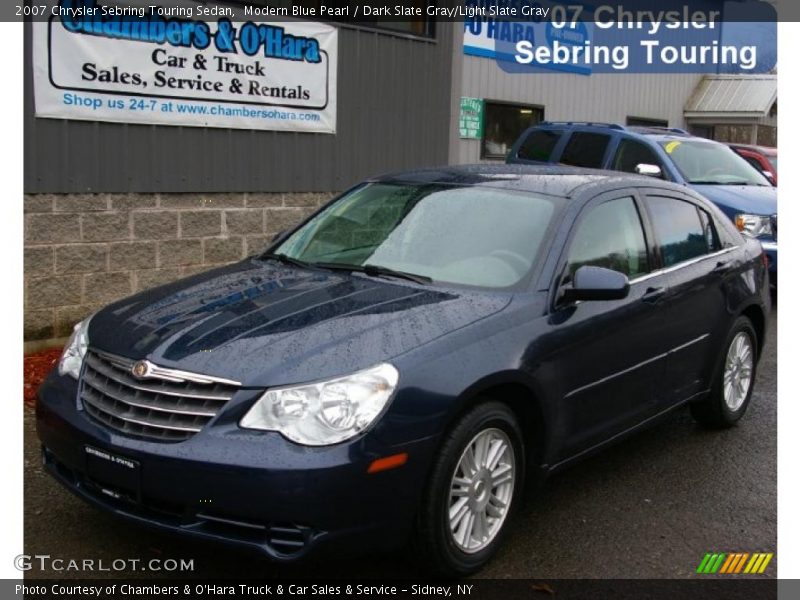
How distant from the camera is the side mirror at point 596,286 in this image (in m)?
4.21

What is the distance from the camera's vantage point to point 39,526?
13.8 ft

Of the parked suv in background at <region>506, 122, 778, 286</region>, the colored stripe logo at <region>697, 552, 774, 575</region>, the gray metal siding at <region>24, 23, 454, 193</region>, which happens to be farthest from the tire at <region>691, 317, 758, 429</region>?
the gray metal siding at <region>24, 23, 454, 193</region>

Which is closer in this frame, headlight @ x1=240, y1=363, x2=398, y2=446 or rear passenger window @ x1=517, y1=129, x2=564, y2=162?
headlight @ x1=240, y1=363, x2=398, y2=446

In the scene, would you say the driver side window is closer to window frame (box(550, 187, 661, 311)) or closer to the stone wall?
window frame (box(550, 187, 661, 311))

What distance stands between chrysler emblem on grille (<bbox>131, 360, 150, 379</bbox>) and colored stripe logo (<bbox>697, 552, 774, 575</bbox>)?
2600 mm

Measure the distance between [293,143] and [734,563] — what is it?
6.49 metres

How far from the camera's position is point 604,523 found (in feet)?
14.7

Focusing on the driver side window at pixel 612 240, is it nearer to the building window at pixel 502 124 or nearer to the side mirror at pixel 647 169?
the side mirror at pixel 647 169

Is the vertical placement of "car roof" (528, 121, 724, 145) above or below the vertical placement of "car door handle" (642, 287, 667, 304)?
above

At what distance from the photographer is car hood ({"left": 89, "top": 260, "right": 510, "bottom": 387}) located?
137 inches

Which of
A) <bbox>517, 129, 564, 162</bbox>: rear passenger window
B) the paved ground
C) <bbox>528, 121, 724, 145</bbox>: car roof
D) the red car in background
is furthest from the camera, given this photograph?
the red car in background

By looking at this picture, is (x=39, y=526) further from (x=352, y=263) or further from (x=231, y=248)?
(x=231, y=248)

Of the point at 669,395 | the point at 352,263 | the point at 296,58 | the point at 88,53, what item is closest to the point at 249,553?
the point at 352,263

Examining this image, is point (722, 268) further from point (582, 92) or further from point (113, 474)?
point (582, 92)
